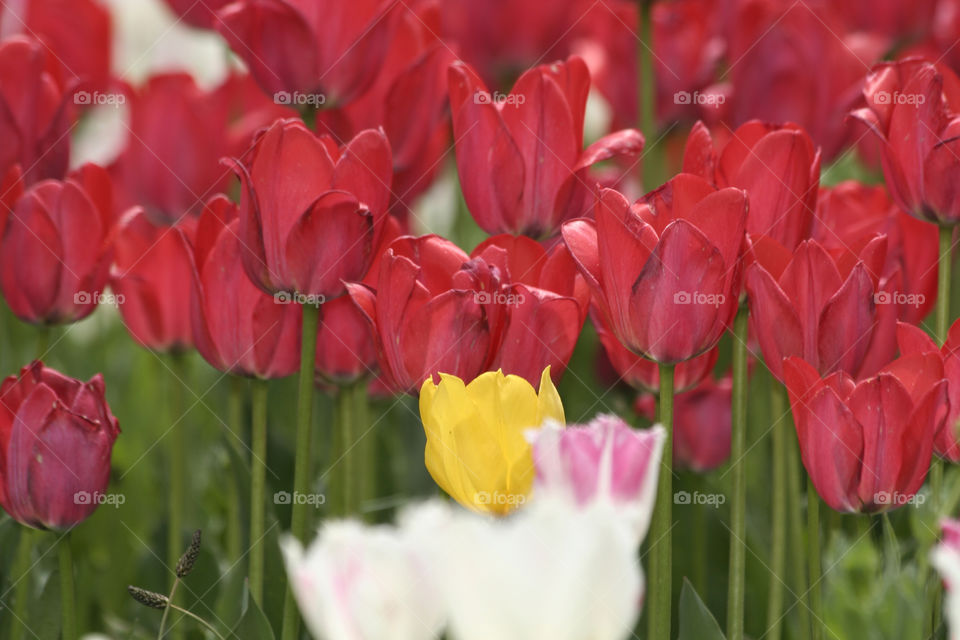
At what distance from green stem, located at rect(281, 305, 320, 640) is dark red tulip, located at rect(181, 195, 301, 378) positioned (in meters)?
0.05

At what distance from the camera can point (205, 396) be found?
1356 mm

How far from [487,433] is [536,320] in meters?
0.12

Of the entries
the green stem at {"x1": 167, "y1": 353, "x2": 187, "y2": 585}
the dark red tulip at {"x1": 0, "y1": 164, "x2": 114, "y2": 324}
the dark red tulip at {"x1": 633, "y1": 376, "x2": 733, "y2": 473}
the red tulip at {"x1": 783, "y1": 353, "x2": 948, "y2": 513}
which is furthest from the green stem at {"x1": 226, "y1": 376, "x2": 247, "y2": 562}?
the red tulip at {"x1": 783, "y1": 353, "x2": 948, "y2": 513}

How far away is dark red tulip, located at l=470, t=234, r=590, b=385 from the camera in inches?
30.1

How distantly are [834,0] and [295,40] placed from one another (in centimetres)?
108

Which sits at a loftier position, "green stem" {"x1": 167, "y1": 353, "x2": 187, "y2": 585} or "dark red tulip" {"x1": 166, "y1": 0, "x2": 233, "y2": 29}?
"dark red tulip" {"x1": 166, "y1": 0, "x2": 233, "y2": 29}

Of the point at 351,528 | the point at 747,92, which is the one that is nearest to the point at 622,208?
the point at 351,528

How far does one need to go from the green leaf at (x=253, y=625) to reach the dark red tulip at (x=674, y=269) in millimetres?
297

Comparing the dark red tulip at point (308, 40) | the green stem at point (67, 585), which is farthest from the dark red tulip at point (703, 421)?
the green stem at point (67, 585)

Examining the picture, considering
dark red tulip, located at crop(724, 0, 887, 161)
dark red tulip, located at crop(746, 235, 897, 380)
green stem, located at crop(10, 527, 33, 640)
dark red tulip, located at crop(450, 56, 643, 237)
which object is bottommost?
green stem, located at crop(10, 527, 33, 640)

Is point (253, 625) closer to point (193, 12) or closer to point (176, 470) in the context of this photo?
point (176, 470)

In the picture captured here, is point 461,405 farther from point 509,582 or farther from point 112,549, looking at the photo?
point 112,549

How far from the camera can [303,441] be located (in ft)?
2.73

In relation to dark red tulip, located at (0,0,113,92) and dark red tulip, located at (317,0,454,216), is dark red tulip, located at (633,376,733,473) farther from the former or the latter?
dark red tulip, located at (0,0,113,92)
